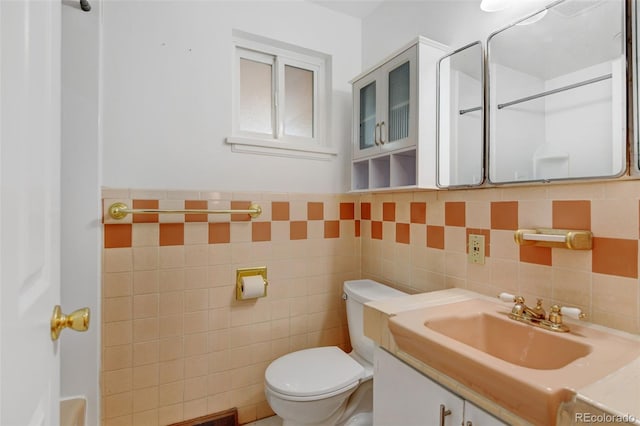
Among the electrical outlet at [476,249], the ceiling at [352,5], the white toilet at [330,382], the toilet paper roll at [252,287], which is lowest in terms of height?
the white toilet at [330,382]

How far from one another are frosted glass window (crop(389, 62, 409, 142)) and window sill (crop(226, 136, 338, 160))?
0.48m

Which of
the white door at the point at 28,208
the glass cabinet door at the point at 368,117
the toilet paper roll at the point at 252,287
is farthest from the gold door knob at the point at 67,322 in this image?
the glass cabinet door at the point at 368,117

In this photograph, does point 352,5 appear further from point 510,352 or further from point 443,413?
point 443,413

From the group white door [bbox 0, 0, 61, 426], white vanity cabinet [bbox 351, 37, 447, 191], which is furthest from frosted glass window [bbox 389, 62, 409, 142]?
white door [bbox 0, 0, 61, 426]

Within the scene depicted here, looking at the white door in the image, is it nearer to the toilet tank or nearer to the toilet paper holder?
the toilet paper holder

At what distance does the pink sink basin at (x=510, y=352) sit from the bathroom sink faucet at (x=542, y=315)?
0.02m

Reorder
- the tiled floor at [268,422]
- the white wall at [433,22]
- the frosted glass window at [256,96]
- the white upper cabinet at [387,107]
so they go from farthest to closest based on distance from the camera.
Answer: the frosted glass window at [256,96] < the tiled floor at [268,422] < the white upper cabinet at [387,107] < the white wall at [433,22]

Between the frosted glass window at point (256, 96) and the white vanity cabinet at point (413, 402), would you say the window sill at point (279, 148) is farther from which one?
the white vanity cabinet at point (413, 402)

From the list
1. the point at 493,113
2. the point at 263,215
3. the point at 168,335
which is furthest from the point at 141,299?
the point at 493,113

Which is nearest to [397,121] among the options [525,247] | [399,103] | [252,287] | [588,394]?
[399,103]

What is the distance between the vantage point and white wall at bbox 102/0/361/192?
1.43 m

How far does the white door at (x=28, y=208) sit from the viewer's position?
1.28 feet

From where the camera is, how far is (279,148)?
5.81 ft

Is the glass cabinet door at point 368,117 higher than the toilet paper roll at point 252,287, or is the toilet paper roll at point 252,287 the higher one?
the glass cabinet door at point 368,117
